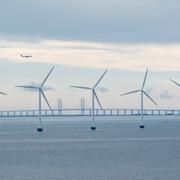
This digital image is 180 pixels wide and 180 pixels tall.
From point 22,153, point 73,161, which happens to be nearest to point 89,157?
point 73,161

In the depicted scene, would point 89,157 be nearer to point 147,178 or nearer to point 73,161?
point 73,161

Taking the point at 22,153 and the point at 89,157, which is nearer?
the point at 89,157

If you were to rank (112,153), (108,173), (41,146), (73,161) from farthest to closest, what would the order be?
(41,146), (112,153), (73,161), (108,173)

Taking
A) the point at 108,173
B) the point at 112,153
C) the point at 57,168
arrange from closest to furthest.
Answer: the point at 108,173 → the point at 57,168 → the point at 112,153

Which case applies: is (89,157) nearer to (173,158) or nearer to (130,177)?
(173,158)

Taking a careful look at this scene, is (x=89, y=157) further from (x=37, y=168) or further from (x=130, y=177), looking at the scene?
(x=130, y=177)

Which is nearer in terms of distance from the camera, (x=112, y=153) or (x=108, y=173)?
(x=108, y=173)

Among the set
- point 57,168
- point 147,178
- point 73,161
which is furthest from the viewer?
point 73,161

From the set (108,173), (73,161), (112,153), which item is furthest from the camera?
(112,153)

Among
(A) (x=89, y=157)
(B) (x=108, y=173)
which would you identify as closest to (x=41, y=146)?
(A) (x=89, y=157)
